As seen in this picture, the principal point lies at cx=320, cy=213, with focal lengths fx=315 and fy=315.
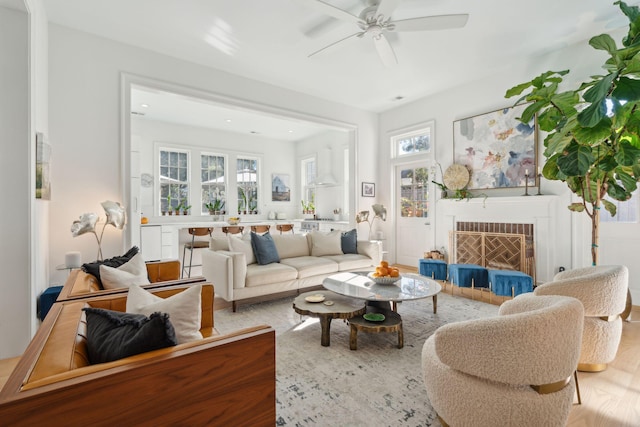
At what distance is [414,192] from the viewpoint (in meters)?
6.13

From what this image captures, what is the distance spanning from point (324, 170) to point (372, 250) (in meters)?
3.65

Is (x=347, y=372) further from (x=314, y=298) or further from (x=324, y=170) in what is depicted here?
(x=324, y=170)

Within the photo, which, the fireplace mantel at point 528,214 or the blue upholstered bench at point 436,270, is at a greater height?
the fireplace mantel at point 528,214

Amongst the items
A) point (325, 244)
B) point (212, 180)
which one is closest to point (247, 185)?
point (212, 180)

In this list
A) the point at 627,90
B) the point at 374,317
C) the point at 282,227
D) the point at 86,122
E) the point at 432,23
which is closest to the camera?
the point at 627,90

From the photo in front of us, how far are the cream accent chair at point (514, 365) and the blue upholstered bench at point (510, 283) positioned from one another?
2.32 metres

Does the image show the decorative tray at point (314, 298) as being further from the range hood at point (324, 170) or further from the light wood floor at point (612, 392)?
the range hood at point (324, 170)

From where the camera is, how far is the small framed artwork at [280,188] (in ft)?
28.6

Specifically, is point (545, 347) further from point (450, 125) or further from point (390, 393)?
point (450, 125)

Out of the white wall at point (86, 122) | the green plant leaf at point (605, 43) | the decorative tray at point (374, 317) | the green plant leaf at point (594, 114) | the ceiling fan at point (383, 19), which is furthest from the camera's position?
the white wall at point (86, 122)

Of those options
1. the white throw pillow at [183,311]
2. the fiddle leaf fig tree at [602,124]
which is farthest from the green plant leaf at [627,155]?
the white throw pillow at [183,311]

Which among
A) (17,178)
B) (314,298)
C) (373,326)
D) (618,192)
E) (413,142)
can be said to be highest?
(413,142)

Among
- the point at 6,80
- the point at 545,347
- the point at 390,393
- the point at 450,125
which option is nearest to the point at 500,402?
Result: the point at 545,347

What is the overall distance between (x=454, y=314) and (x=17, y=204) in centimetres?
415
